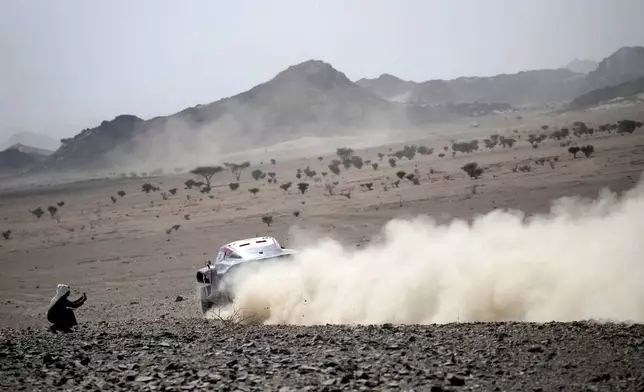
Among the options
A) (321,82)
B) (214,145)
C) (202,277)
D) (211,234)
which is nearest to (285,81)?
(321,82)

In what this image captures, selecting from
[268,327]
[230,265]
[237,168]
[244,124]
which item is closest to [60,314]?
[230,265]

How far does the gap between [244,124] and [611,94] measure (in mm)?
86692

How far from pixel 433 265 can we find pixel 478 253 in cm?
100

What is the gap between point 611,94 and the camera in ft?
412

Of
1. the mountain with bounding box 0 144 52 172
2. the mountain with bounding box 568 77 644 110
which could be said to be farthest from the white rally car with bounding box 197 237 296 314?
the mountain with bounding box 0 144 52 172

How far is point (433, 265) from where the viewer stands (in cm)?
1297

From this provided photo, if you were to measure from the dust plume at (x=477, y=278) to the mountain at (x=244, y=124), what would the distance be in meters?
133

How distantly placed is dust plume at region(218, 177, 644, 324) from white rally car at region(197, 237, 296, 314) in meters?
0.32

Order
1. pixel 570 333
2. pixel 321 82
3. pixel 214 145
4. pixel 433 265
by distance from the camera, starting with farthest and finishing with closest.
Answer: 1. pixel 321 82
2. pixel 214 145
3. pixel 433 265
4. pixel 570 333

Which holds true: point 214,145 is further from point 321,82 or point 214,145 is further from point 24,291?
point 24,291

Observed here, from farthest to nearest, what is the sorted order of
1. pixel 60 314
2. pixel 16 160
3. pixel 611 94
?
pixel 16 160 → pixel 611 94 → pixel 60 314

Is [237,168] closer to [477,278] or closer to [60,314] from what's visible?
[60,314]

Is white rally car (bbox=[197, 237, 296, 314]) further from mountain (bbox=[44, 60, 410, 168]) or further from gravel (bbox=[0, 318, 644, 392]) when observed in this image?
mountain (bbox=[44, 60, 410, 168])

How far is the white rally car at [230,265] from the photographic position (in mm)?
14406
